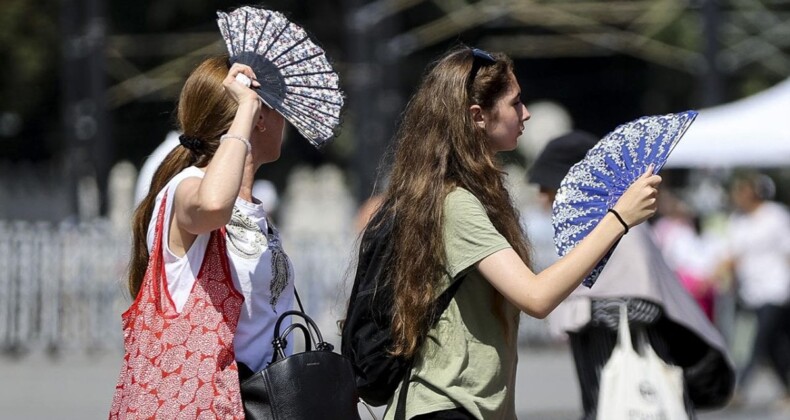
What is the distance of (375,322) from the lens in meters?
3.39

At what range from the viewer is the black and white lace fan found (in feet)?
10.5

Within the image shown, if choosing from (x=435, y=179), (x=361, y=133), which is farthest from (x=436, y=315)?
(x=361, y=133)

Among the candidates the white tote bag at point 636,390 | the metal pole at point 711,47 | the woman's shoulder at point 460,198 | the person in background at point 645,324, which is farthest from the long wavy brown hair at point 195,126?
the metal pole at point 711,47

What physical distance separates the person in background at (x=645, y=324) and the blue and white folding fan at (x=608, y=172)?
0.91 meters

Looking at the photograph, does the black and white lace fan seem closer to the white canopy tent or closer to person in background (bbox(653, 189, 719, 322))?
person in background (bbox(653, 189, 719, 322))

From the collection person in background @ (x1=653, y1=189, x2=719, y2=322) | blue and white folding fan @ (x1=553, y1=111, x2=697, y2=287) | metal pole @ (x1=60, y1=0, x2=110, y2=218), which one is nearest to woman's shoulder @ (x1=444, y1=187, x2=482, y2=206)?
blue and white folding fan @ (x1=553, y1=111, x2=697, y2=287)

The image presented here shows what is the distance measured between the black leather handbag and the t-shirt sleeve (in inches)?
15.0

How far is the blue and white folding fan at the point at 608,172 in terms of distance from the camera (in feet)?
11.3

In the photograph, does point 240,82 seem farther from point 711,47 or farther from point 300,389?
point 711,47

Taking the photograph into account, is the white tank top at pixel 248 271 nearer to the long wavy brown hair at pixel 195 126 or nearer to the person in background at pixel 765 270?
the long wavy brown hair at pixel 195 126

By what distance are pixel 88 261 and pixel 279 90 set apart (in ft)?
39.3

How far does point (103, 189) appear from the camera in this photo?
16.1m

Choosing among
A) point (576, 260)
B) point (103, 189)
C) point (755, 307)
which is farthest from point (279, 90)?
point (103, 189)

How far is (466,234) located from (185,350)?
2.36 feet
